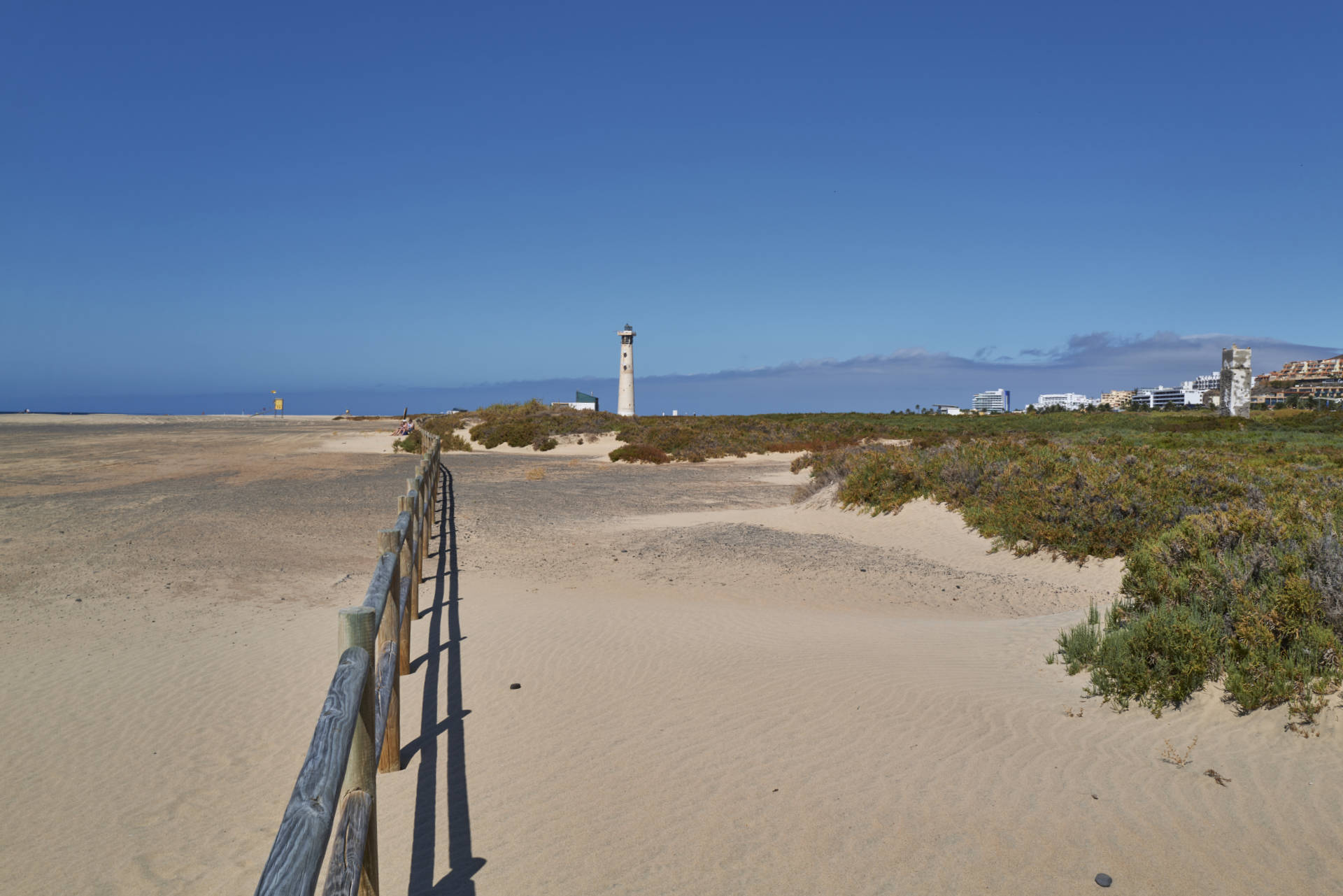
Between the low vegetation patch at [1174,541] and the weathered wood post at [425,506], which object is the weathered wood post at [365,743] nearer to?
the low vegetation patch at [1174,541]

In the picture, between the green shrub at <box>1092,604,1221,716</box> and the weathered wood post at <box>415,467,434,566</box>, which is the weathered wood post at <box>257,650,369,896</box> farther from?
the weathered wood post at <box>415,467,434,566</box>

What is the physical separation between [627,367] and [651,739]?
209 ft

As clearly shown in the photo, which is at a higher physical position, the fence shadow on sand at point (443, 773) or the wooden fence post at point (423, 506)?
the wooden fence post at point (423, 506)

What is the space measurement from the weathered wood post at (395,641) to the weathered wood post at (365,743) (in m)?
1.18

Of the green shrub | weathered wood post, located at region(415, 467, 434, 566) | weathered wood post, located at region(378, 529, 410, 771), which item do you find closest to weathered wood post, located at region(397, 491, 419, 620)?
weathered wood post, located at region(378, 529, 410, 771)

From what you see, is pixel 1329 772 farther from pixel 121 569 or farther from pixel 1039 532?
pixel 121 569

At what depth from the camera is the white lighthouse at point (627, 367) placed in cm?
6838

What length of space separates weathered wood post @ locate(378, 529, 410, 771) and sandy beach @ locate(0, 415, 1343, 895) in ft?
0.39

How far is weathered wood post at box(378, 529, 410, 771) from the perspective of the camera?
4891 millimetres

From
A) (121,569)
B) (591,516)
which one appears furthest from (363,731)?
(591,516)

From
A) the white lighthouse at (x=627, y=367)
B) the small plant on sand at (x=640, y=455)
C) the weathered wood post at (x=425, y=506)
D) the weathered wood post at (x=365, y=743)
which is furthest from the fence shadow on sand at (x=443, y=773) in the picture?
the white lighthouse at (x=627, y=367)

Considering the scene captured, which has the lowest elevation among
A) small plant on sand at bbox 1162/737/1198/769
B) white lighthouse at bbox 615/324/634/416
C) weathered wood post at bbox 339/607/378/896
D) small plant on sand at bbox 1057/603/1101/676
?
small plant on sand at bbox 1162/737/1198/769

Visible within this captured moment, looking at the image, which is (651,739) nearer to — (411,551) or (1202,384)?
(411,551)

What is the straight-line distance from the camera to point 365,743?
3.52m
